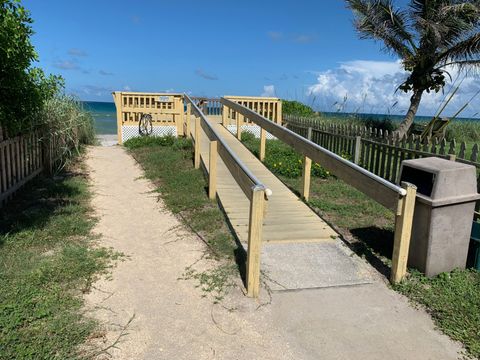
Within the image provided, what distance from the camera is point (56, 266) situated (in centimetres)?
400

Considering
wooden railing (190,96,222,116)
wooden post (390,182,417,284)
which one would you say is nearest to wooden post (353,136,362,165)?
wooden post (390,182,417,284)

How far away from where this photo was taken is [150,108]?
14.3m

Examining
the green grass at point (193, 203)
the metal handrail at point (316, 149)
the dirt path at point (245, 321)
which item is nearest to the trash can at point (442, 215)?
the metal handrail at point (316, 149)

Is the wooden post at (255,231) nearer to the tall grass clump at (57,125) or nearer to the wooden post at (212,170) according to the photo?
the wooden post at (212,170)

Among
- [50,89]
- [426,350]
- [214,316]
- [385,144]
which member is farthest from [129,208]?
[385,144]

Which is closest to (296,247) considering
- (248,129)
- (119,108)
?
(248,129)

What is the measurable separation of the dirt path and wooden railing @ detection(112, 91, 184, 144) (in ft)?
33.8

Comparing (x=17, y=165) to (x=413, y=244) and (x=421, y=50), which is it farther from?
(x=421, y=50)

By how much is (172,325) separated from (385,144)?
6769mm

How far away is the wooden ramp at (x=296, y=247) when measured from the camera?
4.11 m

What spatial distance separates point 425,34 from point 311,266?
1114cm

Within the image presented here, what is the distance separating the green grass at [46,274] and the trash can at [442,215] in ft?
10.2

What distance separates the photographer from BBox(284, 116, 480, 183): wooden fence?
281 inches

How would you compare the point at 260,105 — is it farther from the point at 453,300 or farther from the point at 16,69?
the point at 453,300
